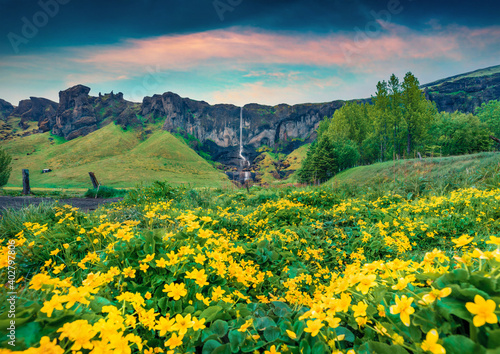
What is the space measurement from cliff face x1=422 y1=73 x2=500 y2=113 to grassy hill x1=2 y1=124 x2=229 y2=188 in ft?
425

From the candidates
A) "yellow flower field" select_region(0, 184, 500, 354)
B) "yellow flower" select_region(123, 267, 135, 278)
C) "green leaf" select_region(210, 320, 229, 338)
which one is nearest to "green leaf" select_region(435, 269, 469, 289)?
"yellow flower field" select_region(0, 184, 500, 354)

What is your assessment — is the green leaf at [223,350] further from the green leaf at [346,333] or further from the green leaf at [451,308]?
the green leaf at [451,308]

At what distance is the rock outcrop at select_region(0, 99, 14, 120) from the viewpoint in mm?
128150

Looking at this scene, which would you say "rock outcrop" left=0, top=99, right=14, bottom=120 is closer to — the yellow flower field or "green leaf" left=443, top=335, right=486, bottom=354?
the yellow flower field

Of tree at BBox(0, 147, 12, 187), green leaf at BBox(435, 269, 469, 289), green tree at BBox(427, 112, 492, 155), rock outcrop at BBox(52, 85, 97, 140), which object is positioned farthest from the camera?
rock outcrop at BBox(52, 85, 97, 140)

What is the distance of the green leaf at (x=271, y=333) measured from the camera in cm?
111

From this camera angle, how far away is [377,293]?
3.74 feet

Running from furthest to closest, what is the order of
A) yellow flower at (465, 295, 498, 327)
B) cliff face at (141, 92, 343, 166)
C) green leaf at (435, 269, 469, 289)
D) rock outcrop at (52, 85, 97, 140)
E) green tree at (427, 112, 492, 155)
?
cliff face at (141, 92, 343, 166), rock outcrop at (52, 85, 97, 140), green tree at (427, 112, 492, 155), green leaf at (435, 269, 469, 289), yellow flower at (465, 295, 498, 327)

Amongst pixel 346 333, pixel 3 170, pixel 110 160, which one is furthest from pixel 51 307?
pixel 110 160

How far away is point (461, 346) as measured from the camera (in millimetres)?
702

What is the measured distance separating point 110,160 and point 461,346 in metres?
83.9

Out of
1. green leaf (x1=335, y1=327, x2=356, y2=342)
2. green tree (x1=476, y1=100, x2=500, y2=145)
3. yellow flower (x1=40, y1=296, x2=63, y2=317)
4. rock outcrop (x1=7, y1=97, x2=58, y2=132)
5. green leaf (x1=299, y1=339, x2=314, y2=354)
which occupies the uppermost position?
rock outcrop (x1=7, y1=97, x2=58, y2=132)

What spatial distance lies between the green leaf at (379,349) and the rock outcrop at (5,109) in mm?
195592

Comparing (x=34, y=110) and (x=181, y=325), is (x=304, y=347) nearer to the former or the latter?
(x=181, y=325)
